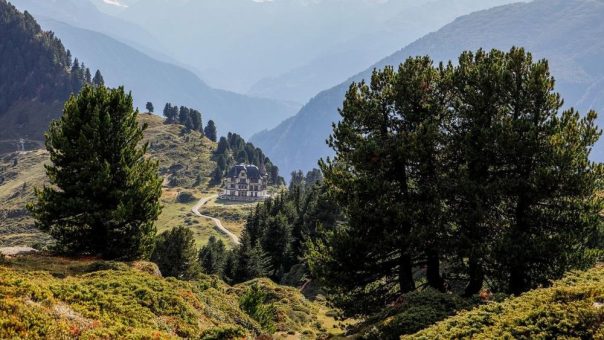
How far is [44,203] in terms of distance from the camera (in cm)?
3328

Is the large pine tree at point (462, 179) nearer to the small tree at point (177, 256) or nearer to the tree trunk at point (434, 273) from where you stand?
the tree trunk at point (434, 273)

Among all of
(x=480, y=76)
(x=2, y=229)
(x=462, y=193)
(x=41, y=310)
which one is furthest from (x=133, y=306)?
(x=2, y=229)

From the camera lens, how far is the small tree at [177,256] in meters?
61.2

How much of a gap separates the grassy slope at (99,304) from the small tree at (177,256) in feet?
93.6

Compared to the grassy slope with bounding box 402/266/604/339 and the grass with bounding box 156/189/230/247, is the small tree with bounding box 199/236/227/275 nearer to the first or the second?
the grass with bounding box 156/189/230/247

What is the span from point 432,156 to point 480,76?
4.74 m

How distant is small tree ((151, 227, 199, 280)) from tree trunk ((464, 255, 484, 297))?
41837 mm

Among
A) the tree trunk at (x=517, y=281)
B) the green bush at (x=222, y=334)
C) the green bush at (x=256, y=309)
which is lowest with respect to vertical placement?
the green bush at (x=256, y=309)

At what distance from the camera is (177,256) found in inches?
2443

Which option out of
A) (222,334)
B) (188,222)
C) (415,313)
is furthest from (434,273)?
(188,222)

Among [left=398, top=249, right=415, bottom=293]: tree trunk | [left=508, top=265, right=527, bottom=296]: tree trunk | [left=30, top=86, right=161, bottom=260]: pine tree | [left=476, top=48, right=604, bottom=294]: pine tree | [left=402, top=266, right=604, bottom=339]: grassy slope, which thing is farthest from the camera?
[left=30, top=86, right=161, bottom=260]: pine tree

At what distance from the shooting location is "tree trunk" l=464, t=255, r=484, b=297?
2434 cm

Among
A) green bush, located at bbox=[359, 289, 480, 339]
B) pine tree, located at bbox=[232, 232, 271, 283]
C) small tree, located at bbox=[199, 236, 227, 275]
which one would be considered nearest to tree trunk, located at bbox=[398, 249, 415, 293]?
green bush, located at bbox=[359, 289, 480, 339]

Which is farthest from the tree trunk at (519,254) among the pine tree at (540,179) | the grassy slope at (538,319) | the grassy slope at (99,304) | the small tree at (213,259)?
the small tree at (213,259)
